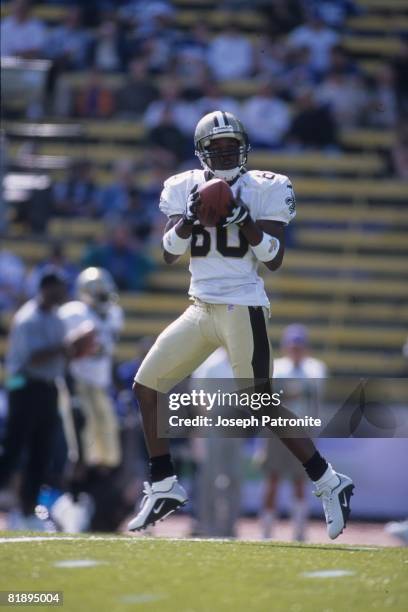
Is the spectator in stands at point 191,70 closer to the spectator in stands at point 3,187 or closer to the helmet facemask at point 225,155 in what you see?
the spectator in stands at point 3,187

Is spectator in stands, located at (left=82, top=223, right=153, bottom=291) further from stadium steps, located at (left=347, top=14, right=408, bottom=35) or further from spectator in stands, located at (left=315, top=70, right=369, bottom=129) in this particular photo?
stadium steps, located at (left=347, top=14, right=408, bottom=35)

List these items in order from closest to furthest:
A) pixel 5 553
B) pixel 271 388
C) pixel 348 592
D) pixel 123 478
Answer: pixel 348 592, pixel 5 553, pixel 271 388, pixel 123 478

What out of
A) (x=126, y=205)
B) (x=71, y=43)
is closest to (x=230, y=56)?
(x=71, y=43)

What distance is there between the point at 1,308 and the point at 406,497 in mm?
3821

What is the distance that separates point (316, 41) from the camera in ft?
42.8

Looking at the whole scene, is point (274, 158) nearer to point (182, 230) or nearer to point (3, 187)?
point (3, 187)

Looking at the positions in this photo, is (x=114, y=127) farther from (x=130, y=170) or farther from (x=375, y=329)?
(x=375, y=329)

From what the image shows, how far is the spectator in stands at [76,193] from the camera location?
12102mm

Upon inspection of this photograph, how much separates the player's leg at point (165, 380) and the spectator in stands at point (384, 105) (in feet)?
25.7

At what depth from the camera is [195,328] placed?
216 inches

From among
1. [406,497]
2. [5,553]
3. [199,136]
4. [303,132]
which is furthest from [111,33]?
[5,553]

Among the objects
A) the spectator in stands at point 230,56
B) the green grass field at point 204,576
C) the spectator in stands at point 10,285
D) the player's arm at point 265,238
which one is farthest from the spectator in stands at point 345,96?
the green grass field at point 204,576

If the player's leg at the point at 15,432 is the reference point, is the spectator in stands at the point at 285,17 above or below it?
above

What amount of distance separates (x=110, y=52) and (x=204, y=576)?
29.7 feet
